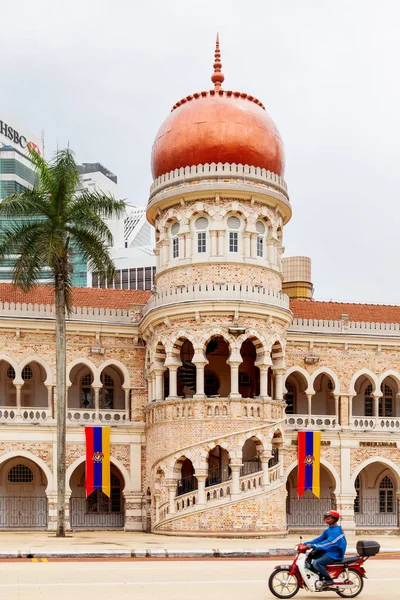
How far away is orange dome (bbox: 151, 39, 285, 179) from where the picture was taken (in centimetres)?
3609

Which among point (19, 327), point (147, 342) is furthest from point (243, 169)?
point (19, 327)

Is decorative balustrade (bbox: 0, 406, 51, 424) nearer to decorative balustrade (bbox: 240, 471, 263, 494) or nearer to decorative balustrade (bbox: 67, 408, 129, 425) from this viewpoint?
decorative balustrade (bbox: 67, 408, 129, 425)

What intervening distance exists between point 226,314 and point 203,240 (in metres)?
2.92

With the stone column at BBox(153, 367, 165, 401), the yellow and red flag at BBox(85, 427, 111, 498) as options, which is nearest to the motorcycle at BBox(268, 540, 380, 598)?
the stone column at BBox(153, 367, 165, 401)

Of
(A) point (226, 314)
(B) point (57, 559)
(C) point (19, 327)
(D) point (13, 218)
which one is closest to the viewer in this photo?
(B) point (57, 559)

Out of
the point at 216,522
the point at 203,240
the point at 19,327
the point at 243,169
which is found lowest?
the point at 216,522

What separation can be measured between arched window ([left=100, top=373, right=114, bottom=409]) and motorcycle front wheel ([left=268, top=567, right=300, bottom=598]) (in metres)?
24.4

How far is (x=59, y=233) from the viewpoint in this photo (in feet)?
106

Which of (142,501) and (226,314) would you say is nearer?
(226,314)

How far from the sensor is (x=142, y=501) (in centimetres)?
3859

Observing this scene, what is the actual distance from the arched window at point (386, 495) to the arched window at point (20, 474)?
14142mm

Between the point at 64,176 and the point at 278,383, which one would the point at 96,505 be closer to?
the point at 278,383

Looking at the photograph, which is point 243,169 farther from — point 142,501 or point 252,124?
point 142,501

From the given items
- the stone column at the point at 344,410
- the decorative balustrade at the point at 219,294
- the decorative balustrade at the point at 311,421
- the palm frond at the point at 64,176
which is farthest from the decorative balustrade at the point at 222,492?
the palm frond at the point at 64,176
